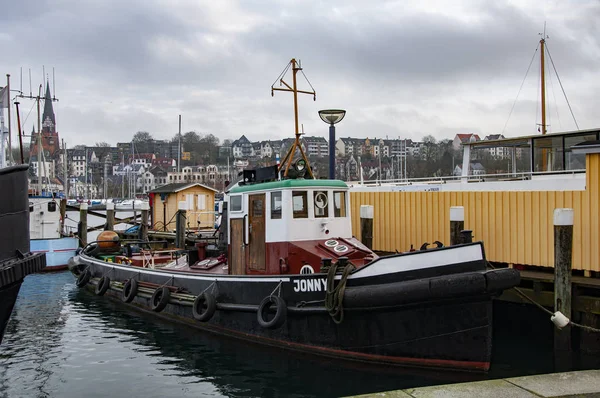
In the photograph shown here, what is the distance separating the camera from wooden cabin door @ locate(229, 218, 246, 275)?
1159cm

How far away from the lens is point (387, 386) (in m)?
8.73

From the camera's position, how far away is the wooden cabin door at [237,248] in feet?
38.0

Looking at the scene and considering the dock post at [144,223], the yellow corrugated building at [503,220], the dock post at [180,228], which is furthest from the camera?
the dock post at [144,223]

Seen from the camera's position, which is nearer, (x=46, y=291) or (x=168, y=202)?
(x=46, y=291)

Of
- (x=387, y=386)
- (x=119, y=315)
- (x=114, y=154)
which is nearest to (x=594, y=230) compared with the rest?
Result: (x=387, y=386)

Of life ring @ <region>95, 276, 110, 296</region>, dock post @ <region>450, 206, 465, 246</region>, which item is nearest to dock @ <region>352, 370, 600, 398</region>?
dock post @ <region>450, 206, 465, 246</region>

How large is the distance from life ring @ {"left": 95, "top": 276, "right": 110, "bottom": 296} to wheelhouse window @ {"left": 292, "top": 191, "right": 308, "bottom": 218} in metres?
7.43

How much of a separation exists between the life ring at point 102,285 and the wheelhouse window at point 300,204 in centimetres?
743

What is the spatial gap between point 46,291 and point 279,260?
11501 mm

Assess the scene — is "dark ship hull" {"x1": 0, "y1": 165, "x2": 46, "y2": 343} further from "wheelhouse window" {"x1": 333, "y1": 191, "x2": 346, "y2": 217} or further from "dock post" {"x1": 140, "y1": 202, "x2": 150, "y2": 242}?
"dock post" {"x1": 140, "y1": 202, "x2": 150, "y2": 242}

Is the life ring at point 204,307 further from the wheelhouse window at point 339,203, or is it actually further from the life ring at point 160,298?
the wheelhouse window at point 339,203

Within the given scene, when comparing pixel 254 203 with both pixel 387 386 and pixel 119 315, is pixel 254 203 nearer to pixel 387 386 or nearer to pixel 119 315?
pixel 387 386

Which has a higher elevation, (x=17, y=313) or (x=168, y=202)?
(x=168, y=202)

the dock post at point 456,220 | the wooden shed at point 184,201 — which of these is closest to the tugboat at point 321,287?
the dock post at point 456,220
